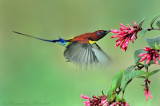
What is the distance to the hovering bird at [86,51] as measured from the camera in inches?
49.1

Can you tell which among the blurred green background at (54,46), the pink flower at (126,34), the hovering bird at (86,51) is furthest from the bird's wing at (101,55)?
the blurred green background at (54,46)

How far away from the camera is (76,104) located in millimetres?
1733

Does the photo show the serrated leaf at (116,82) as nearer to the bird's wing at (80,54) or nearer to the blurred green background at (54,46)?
the bird's wing at (80,54)

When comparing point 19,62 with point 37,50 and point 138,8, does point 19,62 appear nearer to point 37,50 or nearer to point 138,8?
point 37,50

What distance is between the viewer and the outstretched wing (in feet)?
4.09

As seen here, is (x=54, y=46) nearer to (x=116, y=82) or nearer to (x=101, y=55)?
(x=101, y=55)

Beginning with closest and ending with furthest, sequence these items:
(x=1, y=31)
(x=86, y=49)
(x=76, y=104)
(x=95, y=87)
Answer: (x=86, y=49) < (x=76, y=104) < (x=95, y=87) < (x=1, y=31)

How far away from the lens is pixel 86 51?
1.29 m

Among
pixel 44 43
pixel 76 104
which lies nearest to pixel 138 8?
pixel 44 43

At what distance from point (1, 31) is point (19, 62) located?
0.42 metres

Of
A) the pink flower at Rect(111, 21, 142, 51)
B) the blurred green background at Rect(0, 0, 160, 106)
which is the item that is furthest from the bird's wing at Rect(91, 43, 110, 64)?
the blurred green background at Rect(0, 0, 160, 106)

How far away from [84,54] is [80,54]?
17 mm

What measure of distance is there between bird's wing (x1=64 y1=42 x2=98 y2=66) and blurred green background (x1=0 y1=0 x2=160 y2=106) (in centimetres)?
65

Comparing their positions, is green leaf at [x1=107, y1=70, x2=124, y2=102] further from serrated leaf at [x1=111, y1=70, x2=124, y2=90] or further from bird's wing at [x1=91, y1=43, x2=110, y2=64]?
bird's wing at [x1=91, y1=43, x2=110, y2=64]
